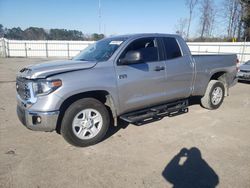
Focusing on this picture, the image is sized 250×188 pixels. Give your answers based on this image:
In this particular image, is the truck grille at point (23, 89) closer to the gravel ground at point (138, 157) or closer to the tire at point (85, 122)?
the tire at point (85, 122)

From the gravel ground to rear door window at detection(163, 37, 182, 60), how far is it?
1.52 m

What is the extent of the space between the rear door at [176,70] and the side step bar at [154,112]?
17 cm

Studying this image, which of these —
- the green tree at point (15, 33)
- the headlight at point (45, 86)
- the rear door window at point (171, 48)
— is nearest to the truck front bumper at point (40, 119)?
the headlight at point (45, 86)

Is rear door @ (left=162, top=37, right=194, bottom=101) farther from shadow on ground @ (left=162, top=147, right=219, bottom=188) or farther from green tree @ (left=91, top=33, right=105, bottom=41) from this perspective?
green tree @ (left=91, top=33, right=105, bottom=41)

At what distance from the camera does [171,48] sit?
518cm

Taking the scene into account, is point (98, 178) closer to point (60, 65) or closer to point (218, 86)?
point (60, 65)

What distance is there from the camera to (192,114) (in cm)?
598

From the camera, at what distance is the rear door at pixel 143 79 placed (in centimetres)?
426

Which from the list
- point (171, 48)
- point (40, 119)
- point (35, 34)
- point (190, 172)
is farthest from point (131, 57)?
point (35, 34)

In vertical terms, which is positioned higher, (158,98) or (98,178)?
(158,98)

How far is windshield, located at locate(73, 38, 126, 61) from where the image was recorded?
4.38 metres

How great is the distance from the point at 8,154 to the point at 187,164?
113 inches

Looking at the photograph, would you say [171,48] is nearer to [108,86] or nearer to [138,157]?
[108,86]

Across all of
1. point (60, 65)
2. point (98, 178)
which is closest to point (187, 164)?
point (98, 178)
